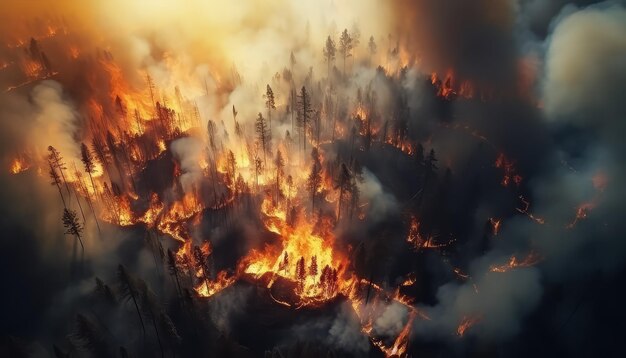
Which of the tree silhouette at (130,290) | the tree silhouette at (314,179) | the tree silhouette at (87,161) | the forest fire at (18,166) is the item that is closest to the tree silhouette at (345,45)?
the tree silhouette at (314,179)

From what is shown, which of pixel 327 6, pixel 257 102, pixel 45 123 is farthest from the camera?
pixel 327 6

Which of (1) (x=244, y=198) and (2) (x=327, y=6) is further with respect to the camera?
(2) (x=327, y=6)

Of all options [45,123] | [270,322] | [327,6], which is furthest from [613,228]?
[45,123]

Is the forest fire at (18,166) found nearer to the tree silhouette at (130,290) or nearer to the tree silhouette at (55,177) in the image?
the tree silhouette at (55,177)

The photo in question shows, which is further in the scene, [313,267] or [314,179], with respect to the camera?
[314,179]

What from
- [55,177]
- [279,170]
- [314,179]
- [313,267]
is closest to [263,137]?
[279,170]

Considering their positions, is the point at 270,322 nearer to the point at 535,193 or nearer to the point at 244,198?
the point at 244,198

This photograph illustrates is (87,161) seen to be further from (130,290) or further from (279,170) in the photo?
(279,170)

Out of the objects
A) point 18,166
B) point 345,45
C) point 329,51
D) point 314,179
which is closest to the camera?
point 18,166
